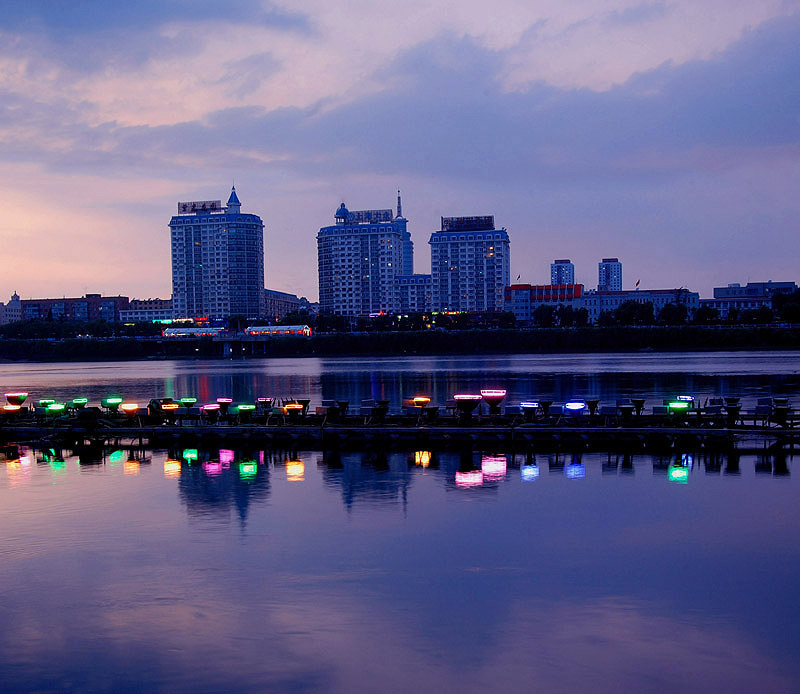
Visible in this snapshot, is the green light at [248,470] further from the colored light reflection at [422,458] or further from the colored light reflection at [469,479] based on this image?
the colored light reflection at [469,479]

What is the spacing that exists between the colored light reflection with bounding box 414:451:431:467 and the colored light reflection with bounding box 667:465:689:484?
28.8 feet

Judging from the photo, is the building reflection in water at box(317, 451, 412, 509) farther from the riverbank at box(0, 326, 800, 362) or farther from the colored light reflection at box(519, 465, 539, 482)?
the riverbank at box(0, 326, 800, 362)

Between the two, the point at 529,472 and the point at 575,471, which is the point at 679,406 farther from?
the point at 529,472

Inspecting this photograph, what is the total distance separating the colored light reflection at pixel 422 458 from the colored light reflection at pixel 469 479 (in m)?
2.30

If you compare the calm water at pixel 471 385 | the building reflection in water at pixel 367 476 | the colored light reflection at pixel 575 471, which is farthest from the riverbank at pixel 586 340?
the colored light reflection at pixel 575 471

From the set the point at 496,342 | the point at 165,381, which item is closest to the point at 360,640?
the point at 165,381

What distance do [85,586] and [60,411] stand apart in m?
30.2

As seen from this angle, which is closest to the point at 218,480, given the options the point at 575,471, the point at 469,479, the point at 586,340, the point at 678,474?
the point at 469,479

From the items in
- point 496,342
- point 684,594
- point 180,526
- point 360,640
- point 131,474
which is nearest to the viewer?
point 360,640

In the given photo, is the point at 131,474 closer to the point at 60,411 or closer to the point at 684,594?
the point at 60,411

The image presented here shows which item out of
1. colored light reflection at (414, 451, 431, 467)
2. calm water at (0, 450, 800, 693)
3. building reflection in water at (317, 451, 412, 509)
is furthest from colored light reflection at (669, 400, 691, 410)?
building reflection in water at (317, 451, 412, 509)

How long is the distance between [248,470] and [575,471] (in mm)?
12188

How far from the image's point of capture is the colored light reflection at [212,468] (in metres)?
32.5

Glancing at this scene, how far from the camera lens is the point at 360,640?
15.3 m
